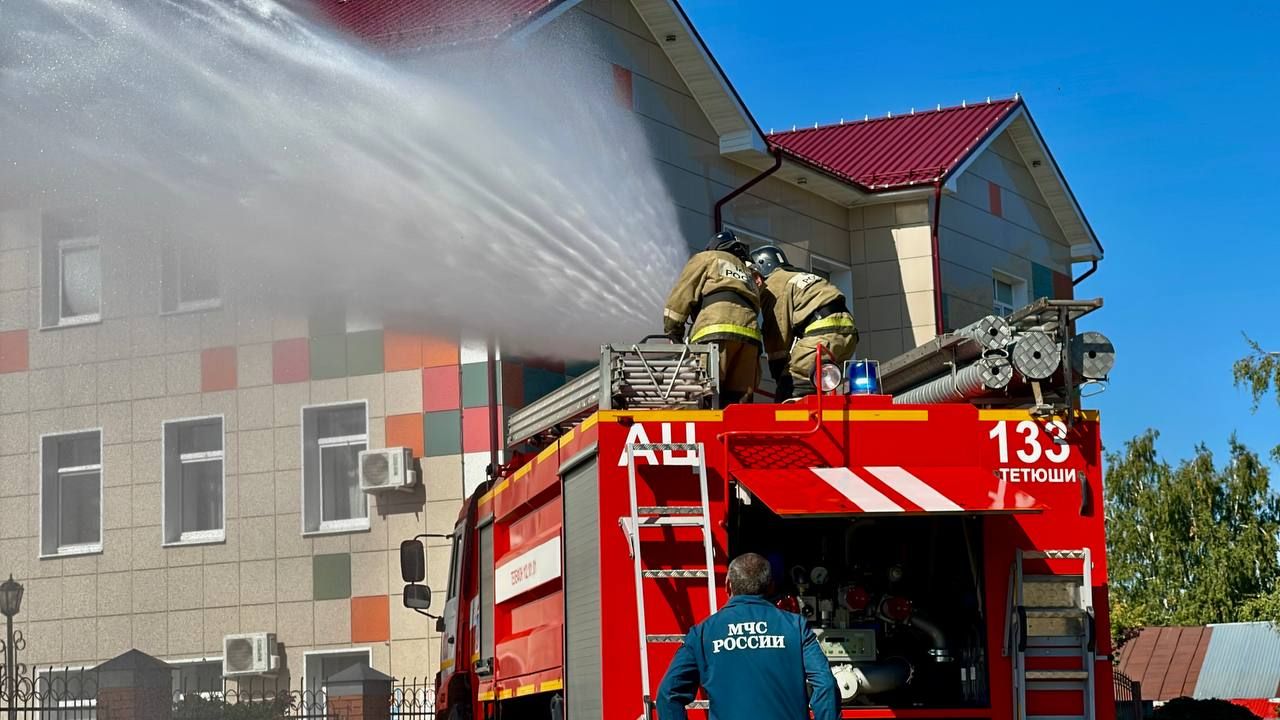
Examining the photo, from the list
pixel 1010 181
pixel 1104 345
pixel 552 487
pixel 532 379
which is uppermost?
pixel 1010 181

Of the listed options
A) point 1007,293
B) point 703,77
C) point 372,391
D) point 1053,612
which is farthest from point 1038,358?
point 1007,293

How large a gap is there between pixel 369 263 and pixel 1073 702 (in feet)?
31.8

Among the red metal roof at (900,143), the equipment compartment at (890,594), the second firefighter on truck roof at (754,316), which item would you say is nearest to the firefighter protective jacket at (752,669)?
the equipment compartment at (890,594)

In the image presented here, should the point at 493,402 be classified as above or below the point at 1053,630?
above

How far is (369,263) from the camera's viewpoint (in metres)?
16.5

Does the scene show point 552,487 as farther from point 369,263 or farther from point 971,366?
point 369,263

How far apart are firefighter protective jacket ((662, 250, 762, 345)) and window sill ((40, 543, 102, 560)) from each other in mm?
11053

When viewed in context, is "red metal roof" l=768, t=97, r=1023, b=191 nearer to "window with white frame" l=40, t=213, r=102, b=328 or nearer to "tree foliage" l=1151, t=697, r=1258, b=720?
"tree foliage" l=1151, t=697, r=1258, b=720

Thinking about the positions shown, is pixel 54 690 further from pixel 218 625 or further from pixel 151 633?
pixel 218 625

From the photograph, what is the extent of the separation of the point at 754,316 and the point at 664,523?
201cm

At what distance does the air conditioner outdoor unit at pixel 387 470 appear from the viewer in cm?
1766

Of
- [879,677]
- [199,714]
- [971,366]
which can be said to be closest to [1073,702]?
[879,677]

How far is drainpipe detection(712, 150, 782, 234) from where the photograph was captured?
827 inches

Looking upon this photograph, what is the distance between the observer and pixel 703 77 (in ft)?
68.2
